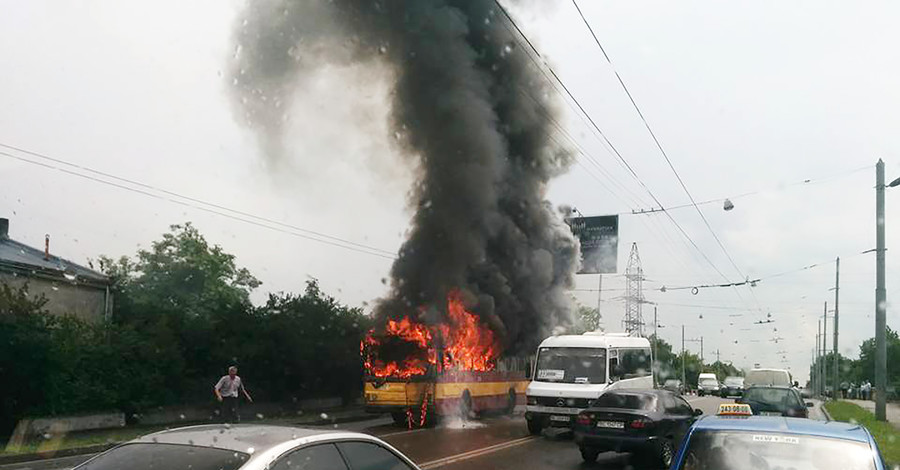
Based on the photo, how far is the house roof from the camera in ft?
79.3

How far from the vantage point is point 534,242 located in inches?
1334

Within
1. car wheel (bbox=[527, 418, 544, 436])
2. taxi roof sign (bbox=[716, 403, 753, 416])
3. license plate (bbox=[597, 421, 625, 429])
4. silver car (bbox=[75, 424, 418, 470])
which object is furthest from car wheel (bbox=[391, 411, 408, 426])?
silver car (bbox=[75, 424, 418, 470])

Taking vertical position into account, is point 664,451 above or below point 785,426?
below

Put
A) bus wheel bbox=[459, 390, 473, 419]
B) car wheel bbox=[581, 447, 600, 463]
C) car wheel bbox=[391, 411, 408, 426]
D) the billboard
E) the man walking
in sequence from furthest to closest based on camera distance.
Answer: the billboard → bus wheel bbox=[459, 390, 473, 419] → car wheel bbox=[391, 411, 408, 426] → the man walking → car wheel bbox=[581, 447, 600, 463]

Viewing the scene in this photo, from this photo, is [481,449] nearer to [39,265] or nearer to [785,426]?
[785,426]

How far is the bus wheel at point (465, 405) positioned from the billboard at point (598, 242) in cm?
1129

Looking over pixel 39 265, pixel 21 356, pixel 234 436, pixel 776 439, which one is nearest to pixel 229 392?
pixel 21 356

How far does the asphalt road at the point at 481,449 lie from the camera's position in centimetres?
1212

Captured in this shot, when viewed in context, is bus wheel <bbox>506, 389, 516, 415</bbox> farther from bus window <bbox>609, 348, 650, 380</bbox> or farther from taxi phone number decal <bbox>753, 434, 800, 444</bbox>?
taxi phone number decal <bbox>753, 434, 800, 444</bbox>

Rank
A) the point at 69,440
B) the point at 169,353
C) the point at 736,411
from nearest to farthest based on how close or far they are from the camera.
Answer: the point at 736,411 < the point at 69,440 < the point at 169,353

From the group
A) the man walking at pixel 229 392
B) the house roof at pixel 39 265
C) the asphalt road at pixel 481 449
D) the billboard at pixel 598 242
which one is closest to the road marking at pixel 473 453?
the asphalt road at pixel 481 449

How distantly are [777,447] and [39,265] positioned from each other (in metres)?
26.2

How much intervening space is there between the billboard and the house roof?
1912 centimetres

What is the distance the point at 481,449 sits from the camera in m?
14.2
